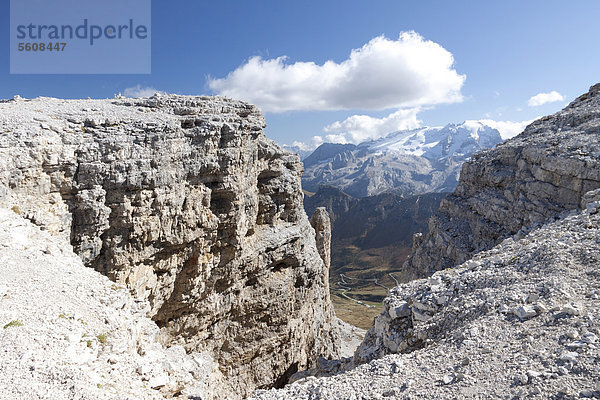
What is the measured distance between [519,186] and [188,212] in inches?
1102

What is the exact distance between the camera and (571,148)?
26.2 meters

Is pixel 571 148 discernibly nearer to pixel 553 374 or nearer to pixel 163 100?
pixel 553 374

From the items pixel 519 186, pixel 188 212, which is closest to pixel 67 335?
pixel 188 212

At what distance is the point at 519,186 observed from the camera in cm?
2919

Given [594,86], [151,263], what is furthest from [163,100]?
[594,86]

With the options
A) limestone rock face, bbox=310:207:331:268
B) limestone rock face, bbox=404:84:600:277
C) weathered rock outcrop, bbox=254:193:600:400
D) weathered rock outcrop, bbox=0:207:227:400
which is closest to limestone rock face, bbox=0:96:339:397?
weathered rock outcrop, bbox=0:207:227:400

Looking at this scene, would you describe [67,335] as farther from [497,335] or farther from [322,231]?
[322,231]

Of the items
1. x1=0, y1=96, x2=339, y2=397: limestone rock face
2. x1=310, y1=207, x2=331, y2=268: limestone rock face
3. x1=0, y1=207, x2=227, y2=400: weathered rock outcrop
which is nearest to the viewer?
x1=0, y1=207, x2=227, y2=400: weathered rock outcrop

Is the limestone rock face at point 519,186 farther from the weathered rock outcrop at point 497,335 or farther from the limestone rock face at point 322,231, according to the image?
the limestone rock face at point 322,231

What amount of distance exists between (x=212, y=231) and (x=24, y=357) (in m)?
21.6

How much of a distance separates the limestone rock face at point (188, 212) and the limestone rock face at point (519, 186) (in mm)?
15593

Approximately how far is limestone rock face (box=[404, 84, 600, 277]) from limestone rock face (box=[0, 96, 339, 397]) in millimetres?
15593

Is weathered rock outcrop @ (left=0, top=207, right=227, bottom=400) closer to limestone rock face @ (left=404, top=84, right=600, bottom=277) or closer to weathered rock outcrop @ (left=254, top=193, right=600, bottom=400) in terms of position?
weathered rock outcrop @ (left=254, top=193, right=600, bottom=400)

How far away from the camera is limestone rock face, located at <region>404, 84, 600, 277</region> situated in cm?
2495
